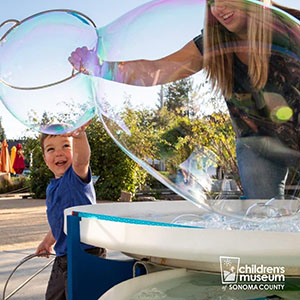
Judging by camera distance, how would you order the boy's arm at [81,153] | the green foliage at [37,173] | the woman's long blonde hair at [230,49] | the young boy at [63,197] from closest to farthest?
the woman's long blonde hair at [230,49] → the young boy at [63,197] → the boy's arm at [81,153] → the green foliage at [37,173]

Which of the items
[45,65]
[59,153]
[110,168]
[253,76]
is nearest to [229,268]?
[253,76]

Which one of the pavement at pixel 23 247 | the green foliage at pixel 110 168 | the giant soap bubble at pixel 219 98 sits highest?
the giant soap bubble at pixel 219 98

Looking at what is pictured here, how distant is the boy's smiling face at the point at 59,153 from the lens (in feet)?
7.22

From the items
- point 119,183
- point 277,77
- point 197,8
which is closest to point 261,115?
point 277,77

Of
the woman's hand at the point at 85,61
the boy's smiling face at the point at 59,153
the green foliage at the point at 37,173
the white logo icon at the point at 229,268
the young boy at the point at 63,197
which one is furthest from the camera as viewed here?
the green foliage at the point at 37,173

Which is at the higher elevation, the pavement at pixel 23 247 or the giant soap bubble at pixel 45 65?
the giant soap bubble at pixel 45 65

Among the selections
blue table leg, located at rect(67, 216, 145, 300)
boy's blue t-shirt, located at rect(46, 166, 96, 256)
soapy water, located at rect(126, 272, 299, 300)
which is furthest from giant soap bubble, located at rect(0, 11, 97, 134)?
soapy water, located at rect(126, 272, 299, 300)

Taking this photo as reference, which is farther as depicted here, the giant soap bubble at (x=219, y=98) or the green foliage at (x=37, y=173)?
the green foliage at (x=37, y=173)

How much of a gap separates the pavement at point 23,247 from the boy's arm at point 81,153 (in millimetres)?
884

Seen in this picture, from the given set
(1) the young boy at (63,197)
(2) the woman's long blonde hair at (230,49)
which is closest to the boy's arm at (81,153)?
(1) the young boy at (63,197)

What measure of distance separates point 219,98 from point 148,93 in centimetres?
23

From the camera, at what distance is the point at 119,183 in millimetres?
9375

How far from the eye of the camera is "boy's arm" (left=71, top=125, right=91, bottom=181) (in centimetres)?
192

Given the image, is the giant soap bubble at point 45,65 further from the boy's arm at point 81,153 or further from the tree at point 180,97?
the tree at point 180,97
